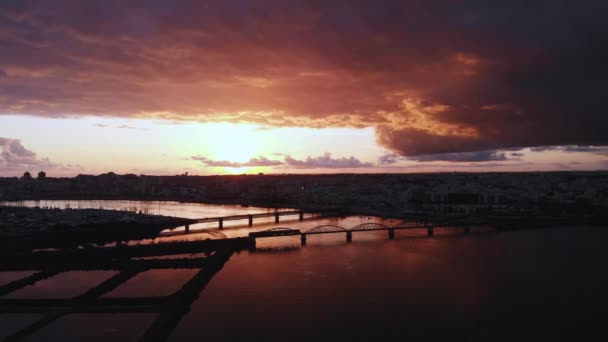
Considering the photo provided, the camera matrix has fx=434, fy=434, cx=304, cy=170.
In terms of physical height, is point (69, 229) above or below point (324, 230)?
above

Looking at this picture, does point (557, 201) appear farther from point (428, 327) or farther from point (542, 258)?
point (428, 327)

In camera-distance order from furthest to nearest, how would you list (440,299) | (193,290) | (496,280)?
(496,280) < (440,299) < (193,290)

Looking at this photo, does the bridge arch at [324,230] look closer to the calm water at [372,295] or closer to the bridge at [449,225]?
the bridge at [449,225]

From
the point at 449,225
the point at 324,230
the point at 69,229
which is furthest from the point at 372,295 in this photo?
the point at 69,229

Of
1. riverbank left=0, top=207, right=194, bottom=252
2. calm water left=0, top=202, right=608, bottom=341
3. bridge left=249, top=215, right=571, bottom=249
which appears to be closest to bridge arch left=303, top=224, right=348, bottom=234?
bridge left=249, top=215, right=571, bottom=249

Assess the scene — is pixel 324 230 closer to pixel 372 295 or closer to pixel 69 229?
pixel 69 229

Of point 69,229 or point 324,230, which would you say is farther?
point 324,230

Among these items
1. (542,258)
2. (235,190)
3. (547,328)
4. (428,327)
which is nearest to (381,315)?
(428,327)

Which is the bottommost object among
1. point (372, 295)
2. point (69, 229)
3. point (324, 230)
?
point (372, 295)

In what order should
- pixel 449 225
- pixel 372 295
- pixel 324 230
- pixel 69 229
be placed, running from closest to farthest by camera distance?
pixel 372 295 → pixel 69 229 → pixel 324 230 → pixel 449 225
